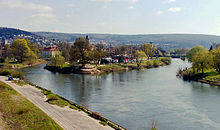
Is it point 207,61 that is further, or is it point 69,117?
point 207,61

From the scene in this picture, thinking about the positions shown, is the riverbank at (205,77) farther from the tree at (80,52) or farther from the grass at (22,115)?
the grass at (22,115)

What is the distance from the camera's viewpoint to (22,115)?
2017 cm

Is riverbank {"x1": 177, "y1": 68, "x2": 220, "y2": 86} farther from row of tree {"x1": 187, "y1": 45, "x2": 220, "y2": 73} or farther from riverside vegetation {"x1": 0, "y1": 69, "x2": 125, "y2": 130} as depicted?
riverside vegetation {"x1": 0, "y1": 69, "x2": 125, "y2": 130}

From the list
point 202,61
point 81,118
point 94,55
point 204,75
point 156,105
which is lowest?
point 156,105

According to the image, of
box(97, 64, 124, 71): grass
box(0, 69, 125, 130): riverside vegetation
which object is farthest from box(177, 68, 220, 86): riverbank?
box(0, 69, 125, 130): riverside vegetation

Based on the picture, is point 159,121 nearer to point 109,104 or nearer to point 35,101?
point 109,104

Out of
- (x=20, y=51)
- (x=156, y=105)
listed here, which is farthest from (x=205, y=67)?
(x=20, y=51)

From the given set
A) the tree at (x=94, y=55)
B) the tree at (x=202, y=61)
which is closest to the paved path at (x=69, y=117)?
the tree at (x=202, y=61)

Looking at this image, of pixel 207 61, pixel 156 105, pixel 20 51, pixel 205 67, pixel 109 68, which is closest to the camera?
pixel 156 105

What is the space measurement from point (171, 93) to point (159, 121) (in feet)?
46.0

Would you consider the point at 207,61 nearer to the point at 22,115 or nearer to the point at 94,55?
the point at 94,55

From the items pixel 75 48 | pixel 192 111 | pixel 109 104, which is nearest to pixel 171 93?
pixel 192 111

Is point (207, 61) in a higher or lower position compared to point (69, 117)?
higher

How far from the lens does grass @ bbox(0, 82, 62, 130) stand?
708 inches
